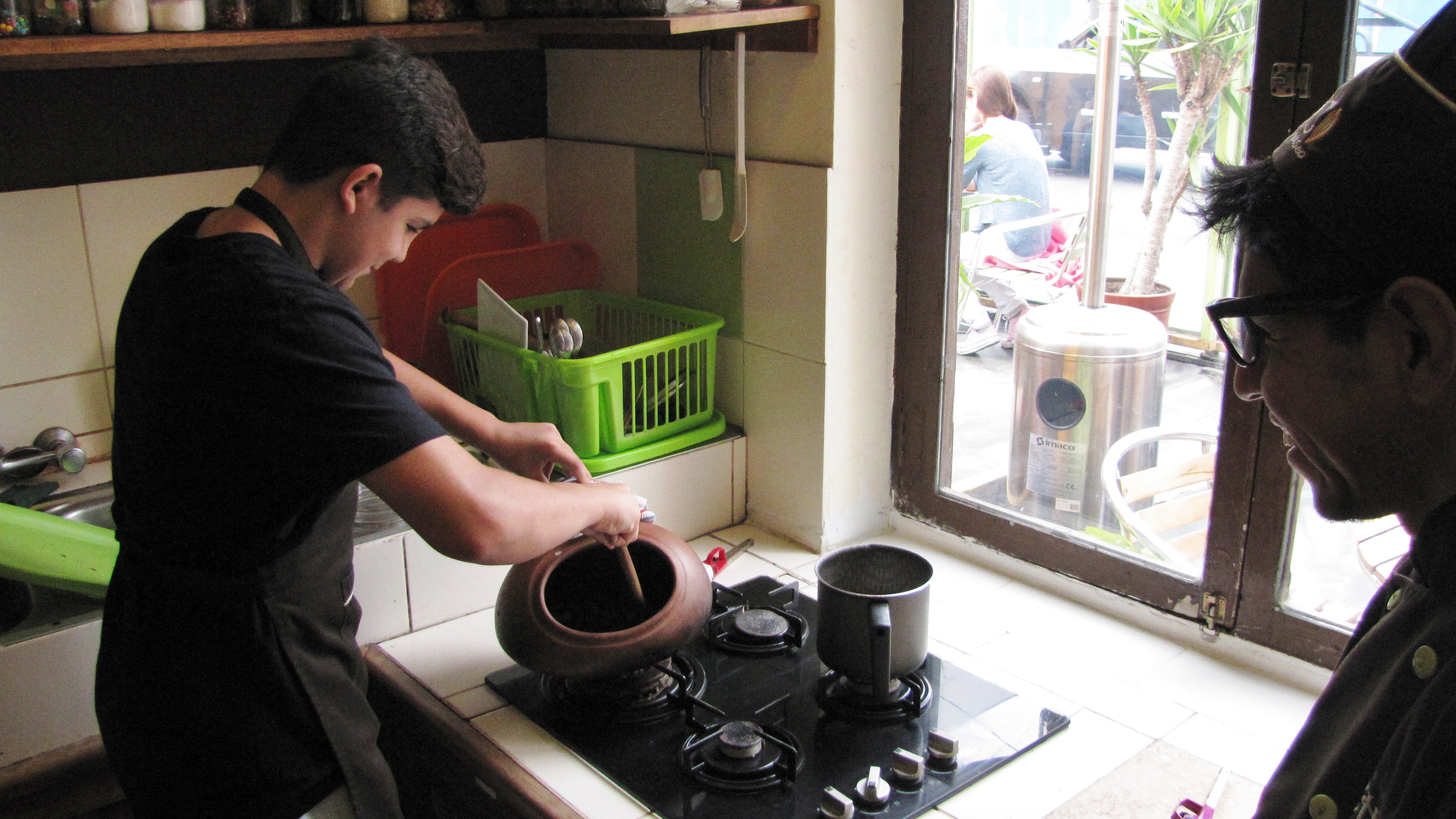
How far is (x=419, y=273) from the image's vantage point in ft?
6.62

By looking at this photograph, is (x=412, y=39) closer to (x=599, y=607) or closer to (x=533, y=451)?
(x=533, y=451)

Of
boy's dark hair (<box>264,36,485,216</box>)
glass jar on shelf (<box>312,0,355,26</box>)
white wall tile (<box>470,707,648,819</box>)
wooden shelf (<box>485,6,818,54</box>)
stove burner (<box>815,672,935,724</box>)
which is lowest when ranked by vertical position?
white wall tile (<box>470,707,648,819</box>)

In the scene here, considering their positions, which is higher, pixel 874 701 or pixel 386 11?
pixel 386 11

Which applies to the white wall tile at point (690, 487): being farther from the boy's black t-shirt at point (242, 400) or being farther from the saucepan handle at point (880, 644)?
the boy's black t-shirt at point (242, 400)

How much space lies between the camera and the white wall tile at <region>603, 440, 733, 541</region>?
5.93 feet

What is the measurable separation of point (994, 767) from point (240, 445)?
82cm

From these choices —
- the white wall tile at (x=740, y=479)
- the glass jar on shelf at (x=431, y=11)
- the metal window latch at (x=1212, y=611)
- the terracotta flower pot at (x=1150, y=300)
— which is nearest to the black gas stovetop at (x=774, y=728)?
the metal window latch at (x=1212, y=611)

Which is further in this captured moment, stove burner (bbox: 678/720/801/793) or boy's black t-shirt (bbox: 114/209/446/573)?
stove burner (bbox: 678/720/801/793)

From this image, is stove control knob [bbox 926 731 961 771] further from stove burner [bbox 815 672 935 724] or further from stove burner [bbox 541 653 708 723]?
stove burner [bbox 541 653 708 723]

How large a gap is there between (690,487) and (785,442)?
0.17 m

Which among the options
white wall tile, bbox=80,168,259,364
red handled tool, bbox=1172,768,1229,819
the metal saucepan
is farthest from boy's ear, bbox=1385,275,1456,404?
white wall tile, bbox=80,168,259,364

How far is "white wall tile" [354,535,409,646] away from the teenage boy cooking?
0.28 m

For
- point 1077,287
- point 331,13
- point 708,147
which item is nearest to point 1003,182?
point 1077,287

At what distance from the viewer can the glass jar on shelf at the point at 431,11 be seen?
1.72 m
